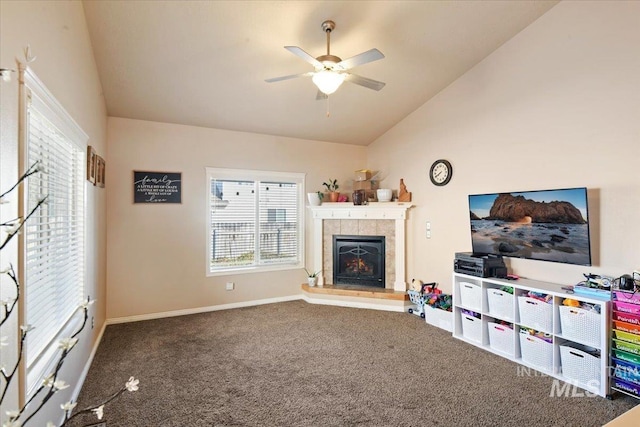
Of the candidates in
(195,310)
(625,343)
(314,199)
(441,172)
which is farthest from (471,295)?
(195,310)

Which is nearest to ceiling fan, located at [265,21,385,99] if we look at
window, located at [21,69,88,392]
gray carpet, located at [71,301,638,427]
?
window, located at [21,69,88,392]

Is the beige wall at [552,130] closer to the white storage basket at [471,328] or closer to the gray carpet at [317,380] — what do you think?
the white storage basket at [471,328]

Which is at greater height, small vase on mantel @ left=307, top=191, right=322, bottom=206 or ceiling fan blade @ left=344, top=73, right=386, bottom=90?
ceiling fan blade @ left=344, top=73, right=386, bottom=90

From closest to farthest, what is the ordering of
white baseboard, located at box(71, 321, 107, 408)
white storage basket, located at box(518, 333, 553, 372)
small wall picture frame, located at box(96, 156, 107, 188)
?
white baseboard, located at box(71, 321, 107, 408) < white storage basket, located at box(518, 333, 553, 372) < small wall picture frame, located at box(96, 156, 107, 188)

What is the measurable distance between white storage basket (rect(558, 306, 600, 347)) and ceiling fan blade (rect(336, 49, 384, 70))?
2.71 m

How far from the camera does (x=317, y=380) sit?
2.86 m

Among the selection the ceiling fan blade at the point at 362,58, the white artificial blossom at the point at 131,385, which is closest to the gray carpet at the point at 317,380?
the white artificial blossom at the point at 131,385

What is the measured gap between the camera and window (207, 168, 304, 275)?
193 inches

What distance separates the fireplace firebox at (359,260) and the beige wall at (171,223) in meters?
0.94

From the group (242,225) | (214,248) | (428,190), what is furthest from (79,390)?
(428,190)

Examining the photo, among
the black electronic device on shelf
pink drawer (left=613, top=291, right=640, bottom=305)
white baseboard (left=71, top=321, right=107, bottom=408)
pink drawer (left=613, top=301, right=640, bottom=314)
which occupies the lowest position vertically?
white baseboard (left=71, top=321, right=107, bottom=408)

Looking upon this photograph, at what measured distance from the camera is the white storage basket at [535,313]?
2988mm

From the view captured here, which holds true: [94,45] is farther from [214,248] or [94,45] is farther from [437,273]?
[437,273]

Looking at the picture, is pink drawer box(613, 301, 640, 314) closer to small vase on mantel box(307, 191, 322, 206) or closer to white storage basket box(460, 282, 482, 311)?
white storage basket box(460, 282, 482, 311)
